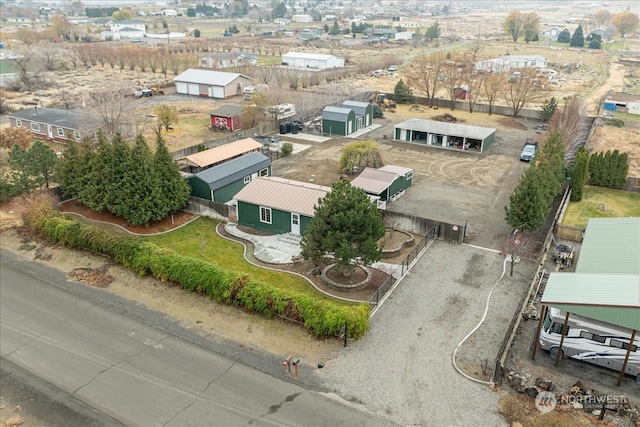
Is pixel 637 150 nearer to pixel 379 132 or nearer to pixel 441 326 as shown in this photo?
pixel 379 132

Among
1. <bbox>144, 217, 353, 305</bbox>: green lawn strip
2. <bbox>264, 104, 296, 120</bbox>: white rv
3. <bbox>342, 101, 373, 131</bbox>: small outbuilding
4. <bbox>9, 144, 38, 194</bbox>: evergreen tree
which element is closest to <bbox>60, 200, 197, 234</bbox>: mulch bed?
Answer: <bbox>144, 217, 353, 305</bbox>: green lawn strip

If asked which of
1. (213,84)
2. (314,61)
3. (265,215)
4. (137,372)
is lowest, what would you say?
(137,372)

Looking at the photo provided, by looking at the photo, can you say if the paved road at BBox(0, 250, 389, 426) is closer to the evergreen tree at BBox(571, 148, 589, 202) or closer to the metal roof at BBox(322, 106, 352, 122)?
the evergreen tree at BBox(571, 148, 589, 202)

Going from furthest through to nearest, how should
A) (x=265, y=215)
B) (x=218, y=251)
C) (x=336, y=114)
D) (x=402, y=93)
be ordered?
1. (x=402, y=93)
2. (x=336, y=114)
3. (x=265, y=215)
4. (x=218, y=251)

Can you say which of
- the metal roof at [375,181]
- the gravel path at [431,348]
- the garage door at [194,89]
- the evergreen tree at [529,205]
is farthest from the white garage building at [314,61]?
the gravel path at [431,348]

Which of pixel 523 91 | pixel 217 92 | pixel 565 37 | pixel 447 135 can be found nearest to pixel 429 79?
pixel 523 91

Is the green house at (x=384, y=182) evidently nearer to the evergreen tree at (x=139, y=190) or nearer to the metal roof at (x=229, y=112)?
the evergreen tree at (x=139, y=190)

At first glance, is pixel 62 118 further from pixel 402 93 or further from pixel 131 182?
pixel 402 93
